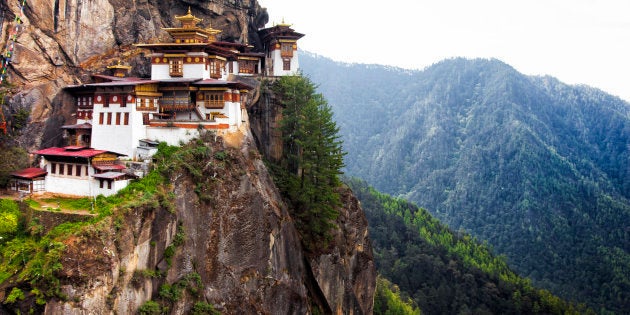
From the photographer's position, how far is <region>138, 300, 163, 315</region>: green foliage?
35.0 metres

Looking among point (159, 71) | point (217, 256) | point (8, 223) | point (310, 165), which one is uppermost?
point (159, 71)

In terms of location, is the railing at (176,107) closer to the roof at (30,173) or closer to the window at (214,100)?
the window at (214,100)

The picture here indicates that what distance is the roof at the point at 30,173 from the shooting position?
40.0 meters

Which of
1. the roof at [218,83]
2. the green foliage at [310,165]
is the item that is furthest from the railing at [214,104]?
the green foliage at [310,165]

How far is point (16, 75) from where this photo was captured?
149 ft

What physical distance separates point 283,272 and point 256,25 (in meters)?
40.0

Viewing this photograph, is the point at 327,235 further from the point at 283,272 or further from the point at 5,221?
the point at 5,221

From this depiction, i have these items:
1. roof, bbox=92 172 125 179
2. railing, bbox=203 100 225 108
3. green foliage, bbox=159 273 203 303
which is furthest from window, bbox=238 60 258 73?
green foliage, bbox=159 273 203 303

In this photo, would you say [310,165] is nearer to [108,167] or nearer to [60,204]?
[108,167]

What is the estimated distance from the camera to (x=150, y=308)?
35375 millimetres

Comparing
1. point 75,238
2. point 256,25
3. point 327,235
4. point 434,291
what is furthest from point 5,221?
point 434,291

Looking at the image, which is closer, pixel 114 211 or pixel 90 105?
pixel 114 211

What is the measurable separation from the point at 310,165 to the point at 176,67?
1651 centimetres

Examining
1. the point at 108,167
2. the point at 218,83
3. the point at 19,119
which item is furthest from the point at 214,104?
the point at 19,119
